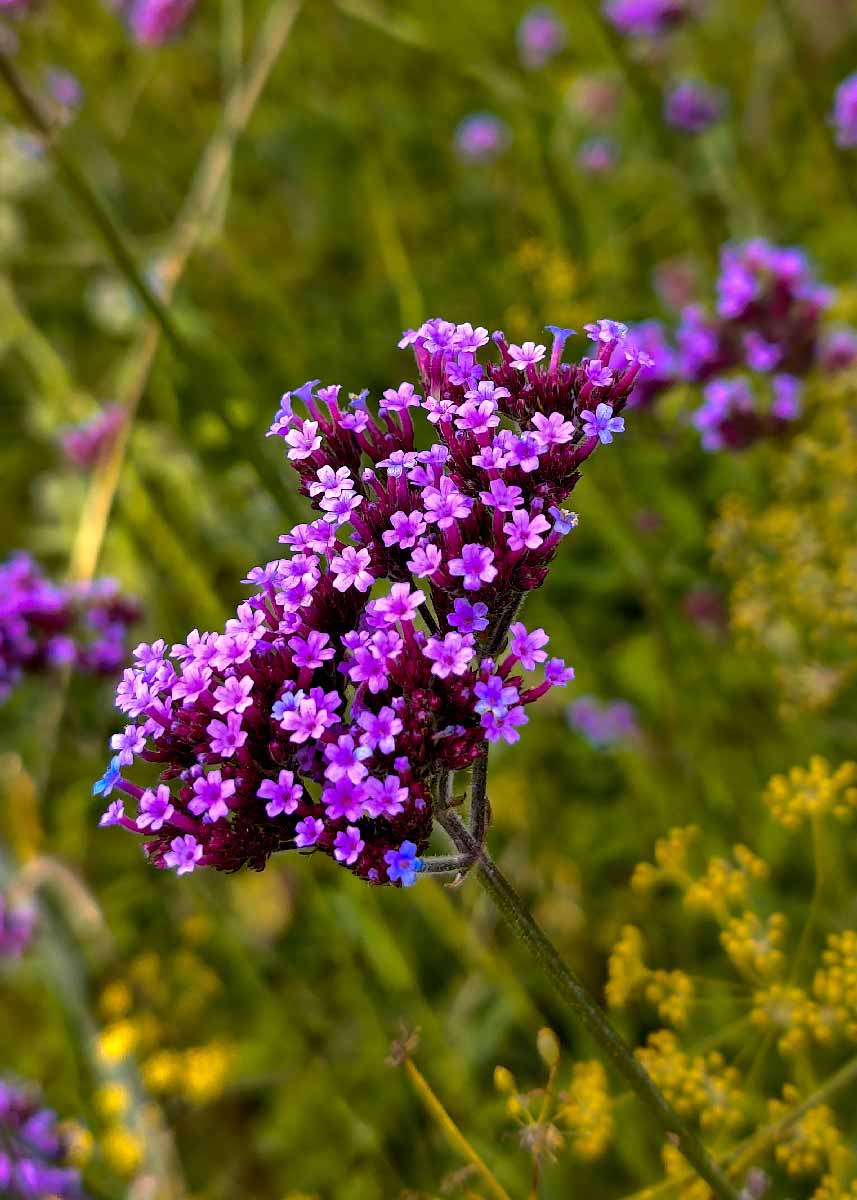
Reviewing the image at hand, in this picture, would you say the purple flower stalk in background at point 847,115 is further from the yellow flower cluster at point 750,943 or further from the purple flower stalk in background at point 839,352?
the yellow flower cluster at point 750,943

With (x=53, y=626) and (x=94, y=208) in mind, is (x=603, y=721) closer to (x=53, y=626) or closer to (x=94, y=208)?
(x=53, y=626)

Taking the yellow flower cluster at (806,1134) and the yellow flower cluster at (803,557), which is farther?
the yellow flower cluster at (803,557)

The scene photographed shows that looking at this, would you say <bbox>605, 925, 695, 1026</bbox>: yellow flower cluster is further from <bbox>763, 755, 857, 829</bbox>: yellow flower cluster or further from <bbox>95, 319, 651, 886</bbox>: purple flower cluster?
<bbox>95, 319, 651, 886</bbox>: purple flower cluster

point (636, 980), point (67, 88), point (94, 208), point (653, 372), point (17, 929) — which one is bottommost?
point (636, 980)

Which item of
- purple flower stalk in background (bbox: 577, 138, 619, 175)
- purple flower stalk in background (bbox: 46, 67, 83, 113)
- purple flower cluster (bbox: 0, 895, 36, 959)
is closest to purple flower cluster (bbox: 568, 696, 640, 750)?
purple flower cluster (bbox: 0, 895, 36, 959)

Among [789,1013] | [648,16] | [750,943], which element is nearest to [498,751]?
[789,1013]

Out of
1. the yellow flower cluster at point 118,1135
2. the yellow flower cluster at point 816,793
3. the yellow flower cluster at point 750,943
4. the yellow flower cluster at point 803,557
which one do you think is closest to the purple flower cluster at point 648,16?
the yellow flower cluster at point 803,557
